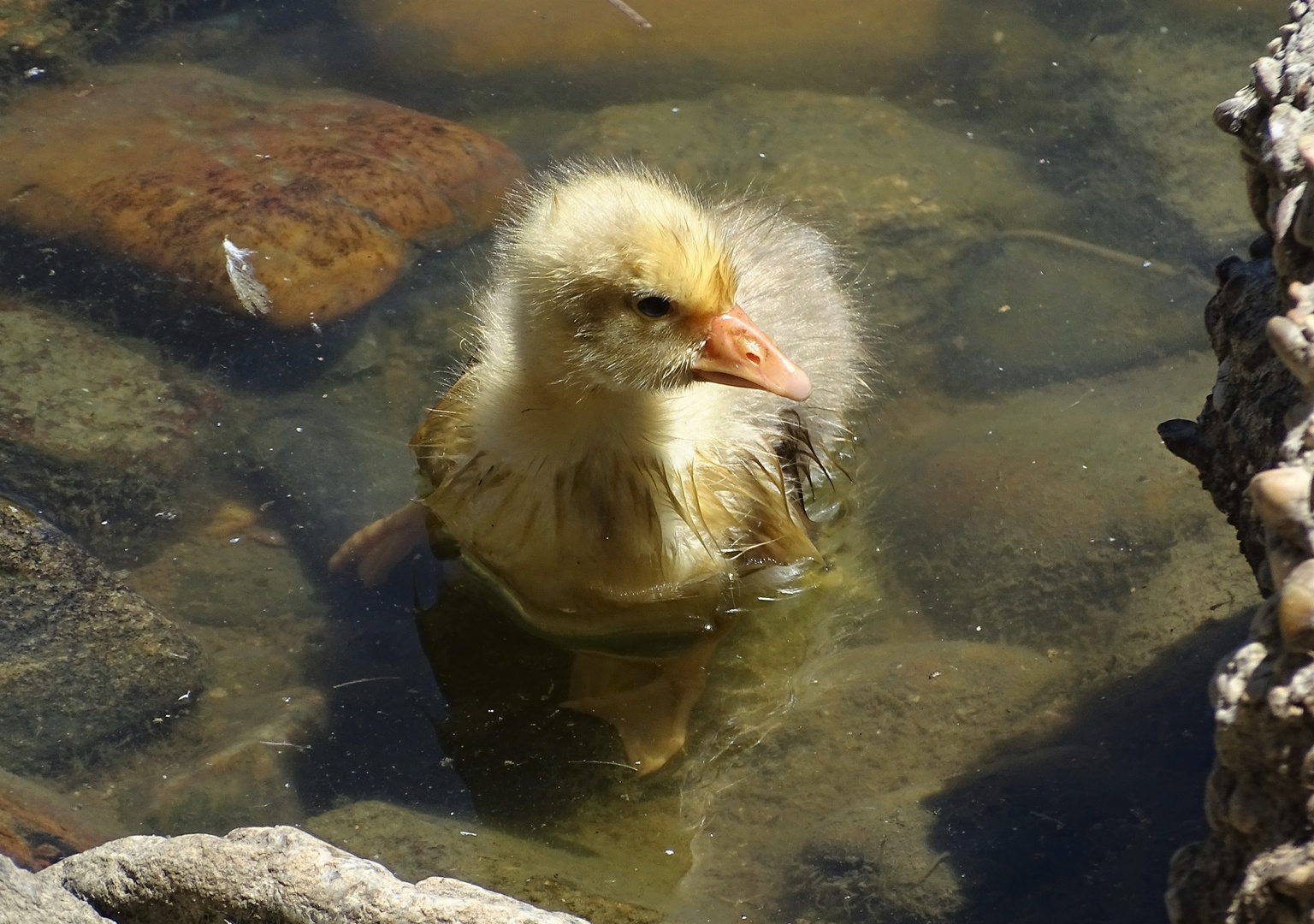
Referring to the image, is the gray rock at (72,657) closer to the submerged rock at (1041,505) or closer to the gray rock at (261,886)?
the gray rock at (261,886)

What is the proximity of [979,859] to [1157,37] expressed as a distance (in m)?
3.89

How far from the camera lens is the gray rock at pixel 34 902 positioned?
1839 mm

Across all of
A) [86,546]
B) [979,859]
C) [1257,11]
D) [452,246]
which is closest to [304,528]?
[86,546]

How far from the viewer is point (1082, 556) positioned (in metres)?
3.20

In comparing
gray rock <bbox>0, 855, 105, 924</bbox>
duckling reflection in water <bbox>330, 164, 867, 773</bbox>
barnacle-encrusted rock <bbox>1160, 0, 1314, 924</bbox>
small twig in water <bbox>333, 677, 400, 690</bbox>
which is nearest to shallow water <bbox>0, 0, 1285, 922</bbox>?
small twig in water <bbox>333, 677, 400, 690</bbox>

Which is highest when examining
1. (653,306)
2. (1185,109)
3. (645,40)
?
(1185,109)

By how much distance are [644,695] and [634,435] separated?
0.62 meters

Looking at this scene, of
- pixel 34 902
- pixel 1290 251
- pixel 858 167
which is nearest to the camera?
pixel 34 902

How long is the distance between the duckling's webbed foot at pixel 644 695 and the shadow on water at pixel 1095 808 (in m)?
0.70

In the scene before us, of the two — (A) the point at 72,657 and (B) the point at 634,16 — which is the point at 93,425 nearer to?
(A) the point at 72,657

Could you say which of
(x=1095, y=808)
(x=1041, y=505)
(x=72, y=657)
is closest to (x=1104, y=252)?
(x=1041, y=505)

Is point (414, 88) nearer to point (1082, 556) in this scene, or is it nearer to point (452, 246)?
point (452, 246)

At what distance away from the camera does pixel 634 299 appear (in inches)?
107

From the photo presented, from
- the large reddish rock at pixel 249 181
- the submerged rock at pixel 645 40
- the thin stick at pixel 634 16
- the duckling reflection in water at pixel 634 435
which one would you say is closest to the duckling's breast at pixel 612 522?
the duckling reflection in water at pixel 634 435
